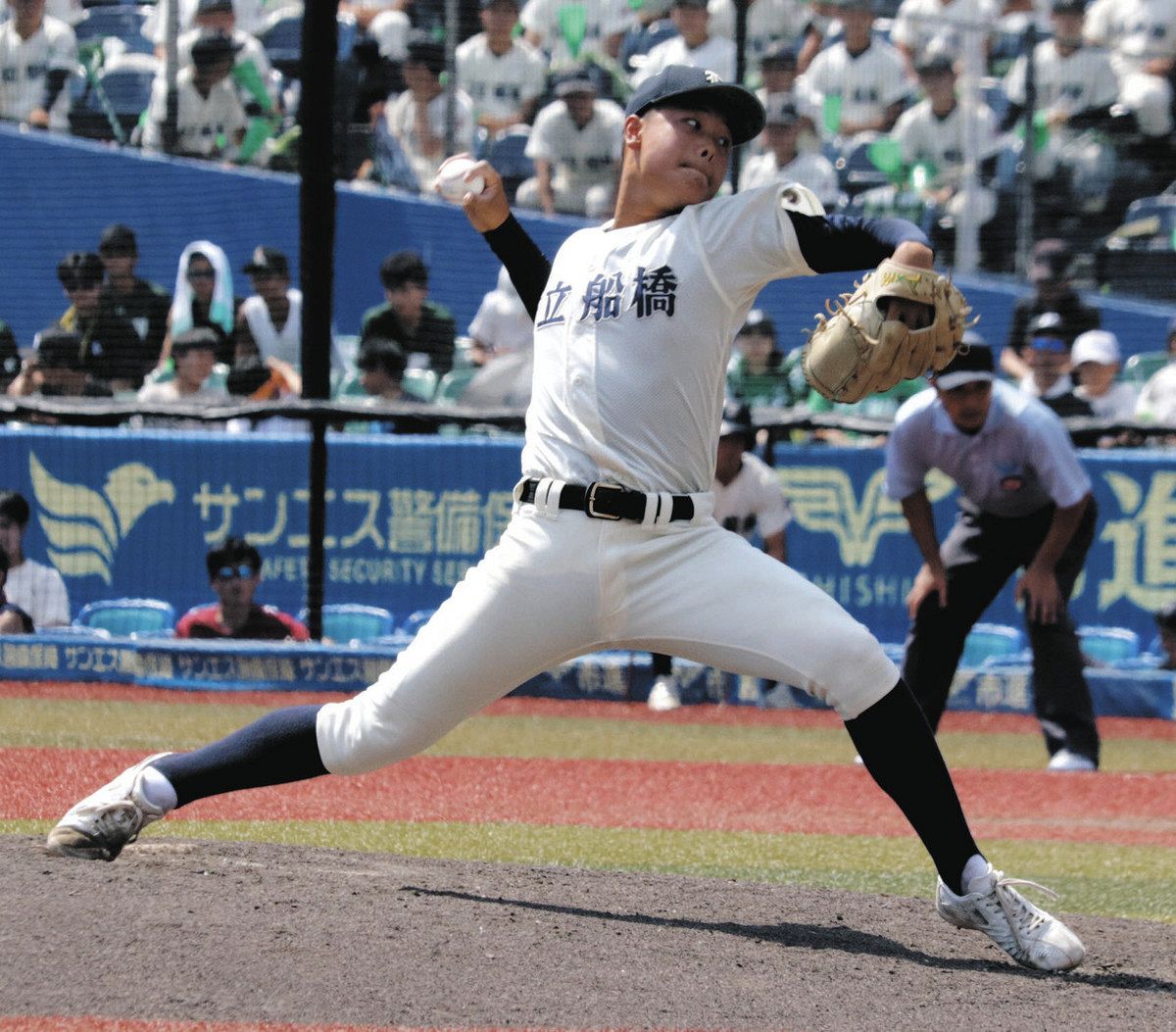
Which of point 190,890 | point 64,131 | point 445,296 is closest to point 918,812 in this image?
point 190,890

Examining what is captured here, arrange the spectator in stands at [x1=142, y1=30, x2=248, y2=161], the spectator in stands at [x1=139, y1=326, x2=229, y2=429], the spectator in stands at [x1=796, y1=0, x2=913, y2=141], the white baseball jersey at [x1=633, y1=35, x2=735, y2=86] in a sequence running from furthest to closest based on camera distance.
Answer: the spectator in stands at [x1=796, y1=0, x2=913, y2=141] < the spectator in stands at [x1=142, y1=30, x2=248, y2=161] < the white baseball jersey at [x1=633, y1=35, x2=735, y2=86] < the spectator in stands at [x1=139, y1=326, x2=229, y2=429]

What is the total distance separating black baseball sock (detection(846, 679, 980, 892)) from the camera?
3916 mm

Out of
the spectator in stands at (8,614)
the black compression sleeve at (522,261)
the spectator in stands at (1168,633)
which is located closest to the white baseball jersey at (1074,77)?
the spectator in stands at (1168,633)

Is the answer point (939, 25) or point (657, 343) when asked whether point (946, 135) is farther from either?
point (657, 343)

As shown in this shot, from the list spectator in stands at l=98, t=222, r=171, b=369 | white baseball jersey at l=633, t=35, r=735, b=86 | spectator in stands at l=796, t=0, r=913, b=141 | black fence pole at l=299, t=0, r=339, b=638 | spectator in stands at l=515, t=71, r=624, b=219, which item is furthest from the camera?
spectator in stands at l=796, t=0, r=913, b=141

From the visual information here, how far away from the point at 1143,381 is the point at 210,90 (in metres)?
6.56

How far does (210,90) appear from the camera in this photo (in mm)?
12195

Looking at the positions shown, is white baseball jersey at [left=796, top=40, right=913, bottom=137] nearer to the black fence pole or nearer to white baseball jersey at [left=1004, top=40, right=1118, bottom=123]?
white baseball jersey at [left=1004, top=40, right=1118, bottom=123]

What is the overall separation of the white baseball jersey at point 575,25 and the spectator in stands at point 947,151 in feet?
6.93

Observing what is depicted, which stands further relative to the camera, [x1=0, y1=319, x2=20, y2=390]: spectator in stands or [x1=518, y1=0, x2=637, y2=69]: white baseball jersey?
[x1=518, y1=0, x2=637, y2=69]: white baseball jersey

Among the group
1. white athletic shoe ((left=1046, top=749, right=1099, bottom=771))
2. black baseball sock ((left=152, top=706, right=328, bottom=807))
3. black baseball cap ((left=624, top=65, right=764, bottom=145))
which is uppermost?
black baseball cap ((left=624, top=65, right=764, bottom=145))

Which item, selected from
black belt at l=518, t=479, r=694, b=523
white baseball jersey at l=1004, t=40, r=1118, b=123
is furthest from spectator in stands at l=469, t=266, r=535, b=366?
black belt at l=518, t=479, r=694, b=523

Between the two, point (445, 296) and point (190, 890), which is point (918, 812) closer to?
point (190, 890)

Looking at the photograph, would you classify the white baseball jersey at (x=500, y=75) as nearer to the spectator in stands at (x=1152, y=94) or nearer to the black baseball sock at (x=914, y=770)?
the spectator in stands at (x=1152, y=94)
